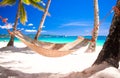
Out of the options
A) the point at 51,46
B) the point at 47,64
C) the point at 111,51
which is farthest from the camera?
the point at 47,64

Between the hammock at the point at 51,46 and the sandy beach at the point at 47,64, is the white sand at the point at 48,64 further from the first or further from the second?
the hammock at the point at 51,46

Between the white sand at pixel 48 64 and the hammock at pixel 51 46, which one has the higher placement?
the hammock at pixel 51 46

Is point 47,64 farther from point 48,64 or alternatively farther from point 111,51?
point 111,51

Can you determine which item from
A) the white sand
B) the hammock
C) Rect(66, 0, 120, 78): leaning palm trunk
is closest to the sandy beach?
the white sand

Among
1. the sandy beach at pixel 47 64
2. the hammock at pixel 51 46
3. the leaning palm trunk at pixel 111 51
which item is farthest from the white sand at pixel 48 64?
the leaning palm trunk at pixel 111 51

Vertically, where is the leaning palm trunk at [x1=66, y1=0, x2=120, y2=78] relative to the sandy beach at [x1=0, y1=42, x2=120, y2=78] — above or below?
above

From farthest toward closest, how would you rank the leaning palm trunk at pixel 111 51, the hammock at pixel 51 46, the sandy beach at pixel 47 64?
the sandy beach at pixel 47 64 → the hammock at pixel 51 46 → the leaning palm trunk at pixel 111 51

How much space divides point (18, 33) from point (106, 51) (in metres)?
1.82

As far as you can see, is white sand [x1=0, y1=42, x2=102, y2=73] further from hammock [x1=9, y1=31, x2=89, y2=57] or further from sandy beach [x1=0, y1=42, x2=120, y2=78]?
hammock [x1=9, y1=31, x2=89, y2=57]

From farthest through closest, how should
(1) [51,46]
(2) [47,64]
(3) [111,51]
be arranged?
(2) [47,64] < (1) [51,46] < (3) [111,51]

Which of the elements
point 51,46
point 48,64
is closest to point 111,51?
point 51,46

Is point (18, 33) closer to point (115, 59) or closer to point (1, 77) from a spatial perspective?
point (1, 77)

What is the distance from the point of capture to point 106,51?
382 cm

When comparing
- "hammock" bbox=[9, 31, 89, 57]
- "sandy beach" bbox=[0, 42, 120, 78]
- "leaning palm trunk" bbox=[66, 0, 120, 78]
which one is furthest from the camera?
"sandy beach" bbox=[0, 42, 120, 78]
